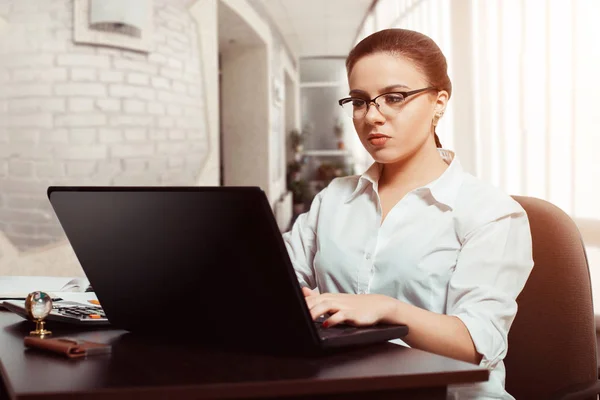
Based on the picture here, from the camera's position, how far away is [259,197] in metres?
0.73

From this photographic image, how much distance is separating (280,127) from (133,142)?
6110 mm

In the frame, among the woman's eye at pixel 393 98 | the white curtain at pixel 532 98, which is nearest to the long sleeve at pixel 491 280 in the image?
the woman's eye at pixel 393 98

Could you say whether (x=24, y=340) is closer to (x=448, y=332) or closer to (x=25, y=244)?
(x=448, y=332)

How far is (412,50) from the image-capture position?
129 cm

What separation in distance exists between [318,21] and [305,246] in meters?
8.15

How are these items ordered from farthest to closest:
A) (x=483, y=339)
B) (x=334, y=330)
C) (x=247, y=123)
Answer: (x=247, y=123), (x=483, y=339), (x=334, y=330)

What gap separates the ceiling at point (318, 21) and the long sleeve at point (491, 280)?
6.81 m

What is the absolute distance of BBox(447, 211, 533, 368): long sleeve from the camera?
1067mm

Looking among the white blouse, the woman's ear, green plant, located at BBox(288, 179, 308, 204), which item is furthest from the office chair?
green plant, located at BBox(288, 179, 308, 204)

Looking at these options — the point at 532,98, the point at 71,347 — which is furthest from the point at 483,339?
the point at 532,98

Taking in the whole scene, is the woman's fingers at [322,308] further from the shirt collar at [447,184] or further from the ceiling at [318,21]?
the ceiling at [318,21]

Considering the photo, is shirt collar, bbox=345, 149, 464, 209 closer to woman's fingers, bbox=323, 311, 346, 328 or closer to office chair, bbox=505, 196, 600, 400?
office chair, bbox=505, 196, 600, 400

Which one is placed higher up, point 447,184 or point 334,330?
point 447,184

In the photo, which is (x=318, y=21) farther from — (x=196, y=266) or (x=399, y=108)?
(x=196, y=266)
